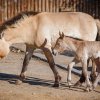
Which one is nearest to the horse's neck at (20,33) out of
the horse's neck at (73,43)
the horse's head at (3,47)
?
the horse's head at (3,47)

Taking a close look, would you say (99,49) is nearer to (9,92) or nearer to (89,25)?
(89,25)

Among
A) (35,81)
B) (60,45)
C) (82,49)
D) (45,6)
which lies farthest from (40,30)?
(45,6)

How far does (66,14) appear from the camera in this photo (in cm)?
1227

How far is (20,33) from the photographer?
38.6 feet

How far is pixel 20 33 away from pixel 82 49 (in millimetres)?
1551

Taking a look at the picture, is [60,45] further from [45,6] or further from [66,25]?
[45,6]

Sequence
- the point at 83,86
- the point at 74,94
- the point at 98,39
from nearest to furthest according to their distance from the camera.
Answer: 1. the point at 74,94
2. the point at 83,86
3. the point at 98,39

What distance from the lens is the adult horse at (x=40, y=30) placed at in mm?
11641

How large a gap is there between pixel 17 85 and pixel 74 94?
1.68 m

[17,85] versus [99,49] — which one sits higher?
[99,49]

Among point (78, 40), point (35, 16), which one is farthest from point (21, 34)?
point (78, 40)

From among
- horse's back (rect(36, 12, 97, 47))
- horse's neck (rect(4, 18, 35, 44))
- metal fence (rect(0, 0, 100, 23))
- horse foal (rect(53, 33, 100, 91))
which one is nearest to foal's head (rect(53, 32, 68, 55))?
horse foal (rect(53, 33, 100, 91))

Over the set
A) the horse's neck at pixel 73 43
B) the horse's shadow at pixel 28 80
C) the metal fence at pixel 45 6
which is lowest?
the horse's shadow at pixel 28 80

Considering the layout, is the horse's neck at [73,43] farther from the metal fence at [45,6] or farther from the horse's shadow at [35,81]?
the metal fence at [45,6]
